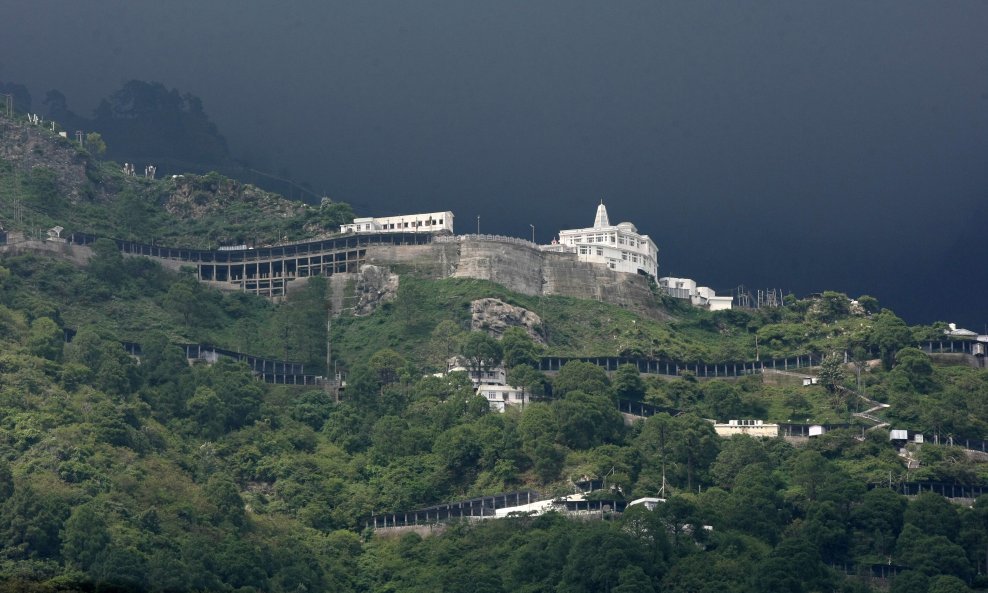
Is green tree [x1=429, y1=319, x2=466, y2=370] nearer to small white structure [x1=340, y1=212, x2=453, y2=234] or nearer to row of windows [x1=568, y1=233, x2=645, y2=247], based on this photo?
small white structure [x1=340, y1=212, x2=453, y2=234]

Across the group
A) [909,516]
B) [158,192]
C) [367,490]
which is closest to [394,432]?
[367,490]

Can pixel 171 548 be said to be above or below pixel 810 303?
below

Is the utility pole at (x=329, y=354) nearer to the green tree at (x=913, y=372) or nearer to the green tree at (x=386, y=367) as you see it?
the green tree at (x=386, y=367)

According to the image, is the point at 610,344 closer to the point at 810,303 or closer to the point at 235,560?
the point at 810,303

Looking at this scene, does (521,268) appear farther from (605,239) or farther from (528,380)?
(528,380)

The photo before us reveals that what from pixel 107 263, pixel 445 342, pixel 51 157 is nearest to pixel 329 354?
pixel 445 342

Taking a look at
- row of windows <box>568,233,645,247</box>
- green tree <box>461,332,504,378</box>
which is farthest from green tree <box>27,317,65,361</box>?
row of windows <box>568,233,645,247</box>

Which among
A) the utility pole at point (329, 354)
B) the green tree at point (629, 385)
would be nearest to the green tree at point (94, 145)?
the utility pole at point (329, 354)
